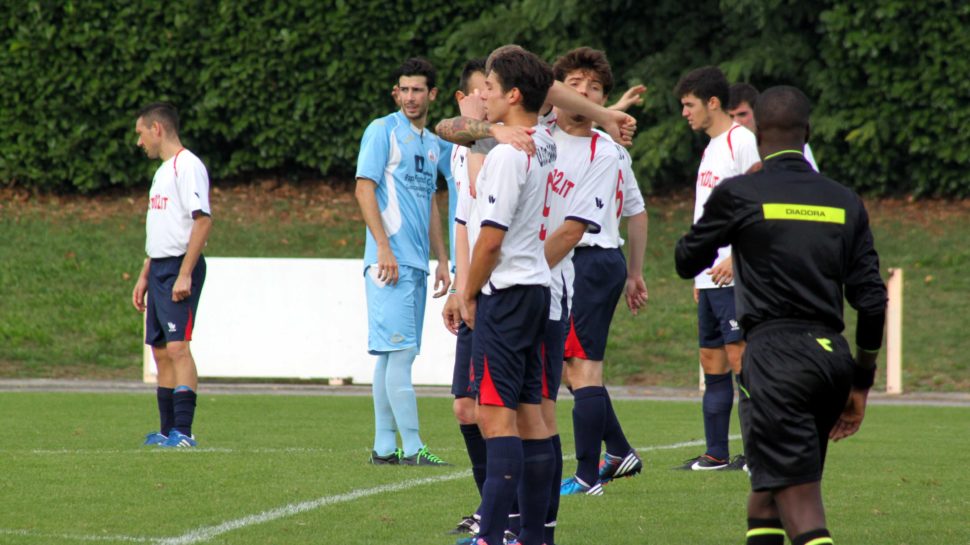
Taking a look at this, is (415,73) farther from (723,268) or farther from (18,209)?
(18,209)

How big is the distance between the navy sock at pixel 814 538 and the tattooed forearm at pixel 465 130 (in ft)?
7.33

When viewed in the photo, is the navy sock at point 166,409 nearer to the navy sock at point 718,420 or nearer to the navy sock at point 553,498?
the navy sock at point 718,420

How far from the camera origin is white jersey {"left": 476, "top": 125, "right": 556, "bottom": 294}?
18.6 ft

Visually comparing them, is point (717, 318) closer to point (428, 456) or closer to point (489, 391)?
point (428, 456)

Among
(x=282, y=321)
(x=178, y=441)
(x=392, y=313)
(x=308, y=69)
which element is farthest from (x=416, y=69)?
(x=308, y=69)

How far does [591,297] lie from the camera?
7.94 metres

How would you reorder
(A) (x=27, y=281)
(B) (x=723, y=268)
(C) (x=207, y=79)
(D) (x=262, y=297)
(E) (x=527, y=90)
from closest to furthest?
1. (E) (x=527, y=90)
2. (B) (x=723, y=268)
3. (D) (x=262, y=297)
4. (A) (x=27, y=281)
5. (C) (x=207, y=79)

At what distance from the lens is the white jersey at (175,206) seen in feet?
32.5

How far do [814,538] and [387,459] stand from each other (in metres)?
4.16

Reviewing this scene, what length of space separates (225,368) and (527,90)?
1027 cm

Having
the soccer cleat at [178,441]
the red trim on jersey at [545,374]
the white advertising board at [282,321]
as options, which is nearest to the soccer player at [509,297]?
the red trim on jersey at [545,374]

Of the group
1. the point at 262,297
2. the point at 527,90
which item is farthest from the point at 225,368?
the point at 527,90

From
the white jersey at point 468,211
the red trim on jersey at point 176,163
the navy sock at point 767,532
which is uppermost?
the red trim on jersey at point 176,163

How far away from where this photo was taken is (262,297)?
15.6 meters
